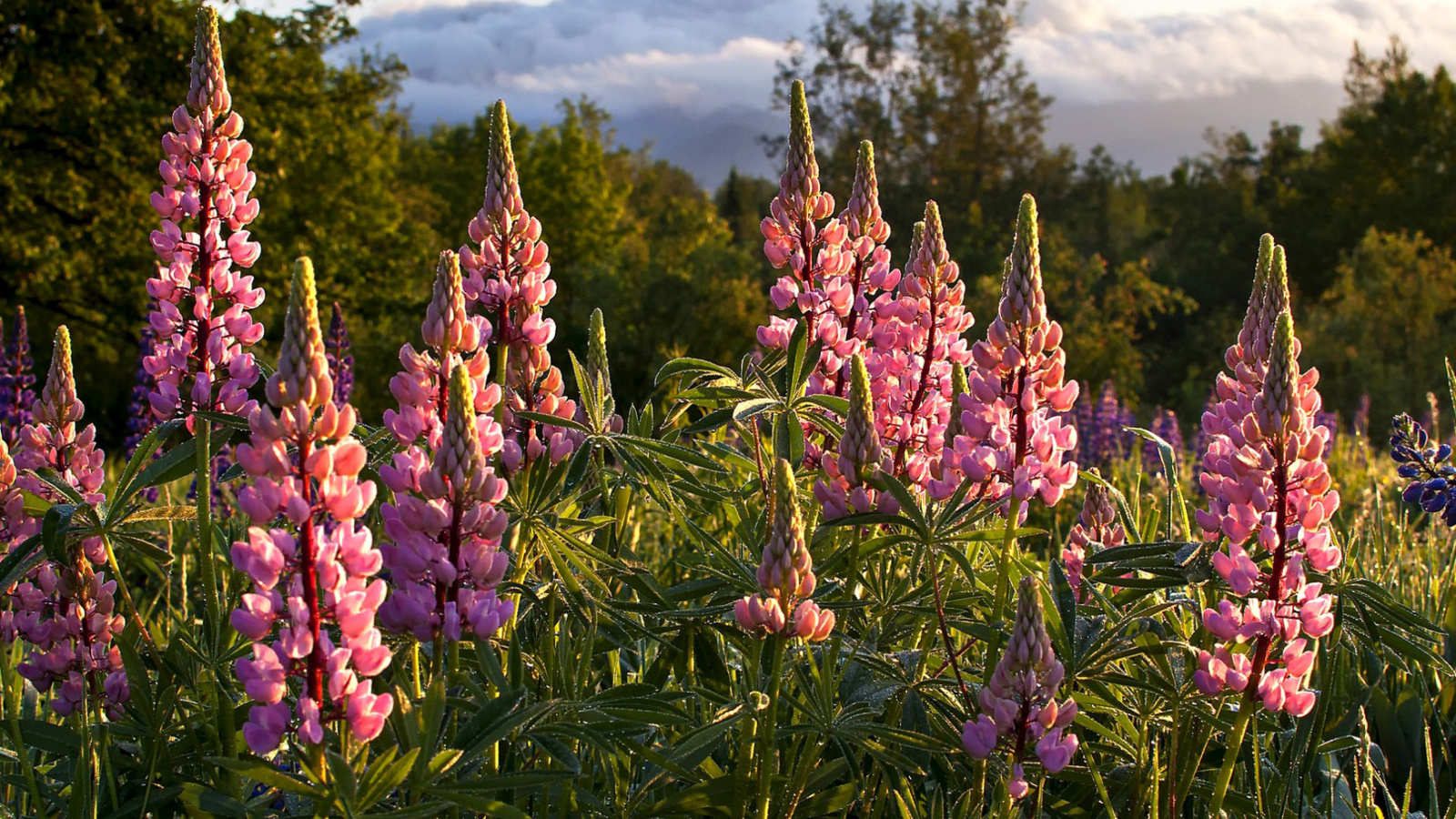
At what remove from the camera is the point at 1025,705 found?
1629mm

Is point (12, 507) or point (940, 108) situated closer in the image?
point (12, 507)

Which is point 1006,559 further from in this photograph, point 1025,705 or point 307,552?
point 307,552

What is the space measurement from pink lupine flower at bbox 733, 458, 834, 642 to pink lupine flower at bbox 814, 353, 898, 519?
277 mm

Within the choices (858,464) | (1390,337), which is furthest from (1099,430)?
(1390,337)

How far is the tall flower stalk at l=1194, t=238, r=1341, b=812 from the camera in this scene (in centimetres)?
168

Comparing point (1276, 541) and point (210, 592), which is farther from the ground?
point (1276, 541)

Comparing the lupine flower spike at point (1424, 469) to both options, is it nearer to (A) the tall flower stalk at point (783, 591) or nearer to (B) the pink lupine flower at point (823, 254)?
(B) the pink lupine flower at point (823, 254)

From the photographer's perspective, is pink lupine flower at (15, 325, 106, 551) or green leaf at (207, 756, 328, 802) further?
pink lupine flower at (15, 325, 106, 551)

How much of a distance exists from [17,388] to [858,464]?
5.23 meters

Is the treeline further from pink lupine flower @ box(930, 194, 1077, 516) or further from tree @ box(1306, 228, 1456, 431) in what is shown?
pink lupine flower @ box(930, 194, 1077, 516)

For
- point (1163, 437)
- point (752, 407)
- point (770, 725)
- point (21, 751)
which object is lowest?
point (1163, 437)

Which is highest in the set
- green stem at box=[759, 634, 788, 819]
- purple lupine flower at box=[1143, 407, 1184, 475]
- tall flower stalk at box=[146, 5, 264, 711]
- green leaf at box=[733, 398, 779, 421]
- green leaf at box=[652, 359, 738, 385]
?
tall flower stalk at box=[146, 5, 264, 711]

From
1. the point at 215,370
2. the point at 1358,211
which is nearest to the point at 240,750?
the point at 215,370

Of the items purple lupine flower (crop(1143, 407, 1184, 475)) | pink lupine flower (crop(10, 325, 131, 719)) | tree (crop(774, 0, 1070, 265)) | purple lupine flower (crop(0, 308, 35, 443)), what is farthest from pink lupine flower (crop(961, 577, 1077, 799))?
tree (crop(774, 0, 1070, 265))
